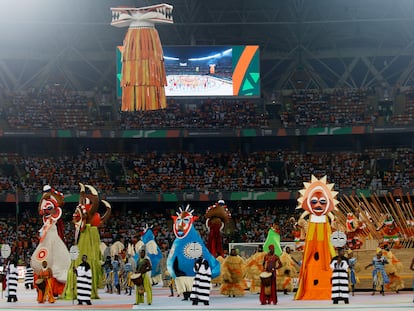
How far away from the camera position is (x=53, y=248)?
27.3 m

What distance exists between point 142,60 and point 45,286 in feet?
23.5

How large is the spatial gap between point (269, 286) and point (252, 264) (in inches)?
121

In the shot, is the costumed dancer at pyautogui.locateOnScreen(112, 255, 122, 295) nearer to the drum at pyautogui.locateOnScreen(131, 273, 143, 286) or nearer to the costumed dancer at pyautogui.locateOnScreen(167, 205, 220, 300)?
the costumed dancer at pyautogui.locateOnScreen(167, 205, 220, 300)

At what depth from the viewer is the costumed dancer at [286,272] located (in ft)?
87.6

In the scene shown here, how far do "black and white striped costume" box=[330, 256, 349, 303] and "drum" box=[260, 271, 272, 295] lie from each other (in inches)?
61.7

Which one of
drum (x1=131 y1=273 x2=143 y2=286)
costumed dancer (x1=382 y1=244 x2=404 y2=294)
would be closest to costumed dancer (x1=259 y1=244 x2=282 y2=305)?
drum (x1=131 y1=273 x2=143 y2=286)

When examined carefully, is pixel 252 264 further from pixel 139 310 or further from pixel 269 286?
pixel 139 310

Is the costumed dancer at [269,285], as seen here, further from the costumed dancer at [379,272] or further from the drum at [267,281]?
the costumed dancer at [379,272]

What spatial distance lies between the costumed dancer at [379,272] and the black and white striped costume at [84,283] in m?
7.29

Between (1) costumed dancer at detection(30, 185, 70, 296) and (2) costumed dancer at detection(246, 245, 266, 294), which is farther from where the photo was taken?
(1) costumed dancer at detection(30, 185, 70, 296)

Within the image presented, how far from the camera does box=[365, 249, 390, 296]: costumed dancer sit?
2555 cm

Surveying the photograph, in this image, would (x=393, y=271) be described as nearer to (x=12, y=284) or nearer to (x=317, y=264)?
(x=317, y=264)

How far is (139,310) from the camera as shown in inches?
877

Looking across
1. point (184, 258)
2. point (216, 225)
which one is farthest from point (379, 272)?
point (216, 225)
